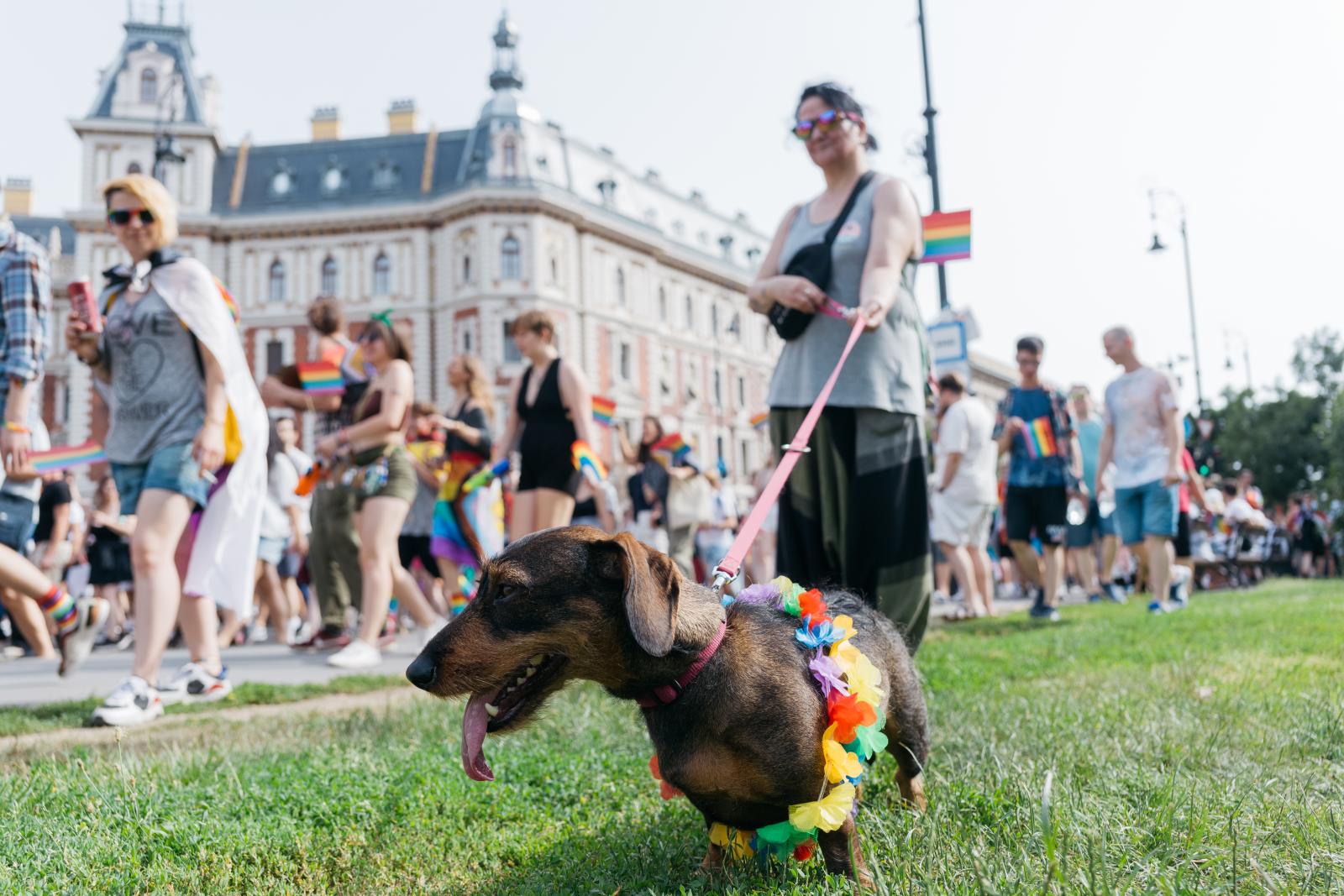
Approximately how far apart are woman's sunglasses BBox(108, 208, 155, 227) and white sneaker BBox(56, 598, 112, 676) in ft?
6.70

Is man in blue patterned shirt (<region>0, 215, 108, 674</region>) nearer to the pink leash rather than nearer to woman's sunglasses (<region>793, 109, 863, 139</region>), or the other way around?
woman's sunglasses (<region>793, 109, 863, 139</region>)

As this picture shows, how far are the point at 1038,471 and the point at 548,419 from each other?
15.0 feet

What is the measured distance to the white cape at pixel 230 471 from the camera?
515 cm

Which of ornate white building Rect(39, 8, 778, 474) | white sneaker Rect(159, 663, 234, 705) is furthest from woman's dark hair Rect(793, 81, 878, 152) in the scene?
ornate white building Rect(39, 8, 778, 474)

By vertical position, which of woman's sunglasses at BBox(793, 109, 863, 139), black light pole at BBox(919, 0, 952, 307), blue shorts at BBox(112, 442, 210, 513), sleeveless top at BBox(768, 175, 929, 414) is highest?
black light pole at BBox(919, 0, 952, 307)

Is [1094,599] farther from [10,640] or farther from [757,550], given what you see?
[10,640]

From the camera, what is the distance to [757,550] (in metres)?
14.2

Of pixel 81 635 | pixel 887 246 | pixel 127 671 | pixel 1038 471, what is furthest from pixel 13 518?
pixel 1038 471

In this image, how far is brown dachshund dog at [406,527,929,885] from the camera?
2.15 m

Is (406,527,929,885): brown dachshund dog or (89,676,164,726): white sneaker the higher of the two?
(406,527,929,885): brown dachshund dog

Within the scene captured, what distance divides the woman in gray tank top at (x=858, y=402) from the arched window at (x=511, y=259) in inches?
1937

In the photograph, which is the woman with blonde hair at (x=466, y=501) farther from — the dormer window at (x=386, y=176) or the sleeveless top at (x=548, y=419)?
the dormer window at (x=386, y=176)

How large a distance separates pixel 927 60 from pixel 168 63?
50247mm

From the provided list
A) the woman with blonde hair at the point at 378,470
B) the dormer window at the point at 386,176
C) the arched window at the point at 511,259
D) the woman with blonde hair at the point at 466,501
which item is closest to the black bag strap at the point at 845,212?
the woman with blonde hair at the point at 378,470
